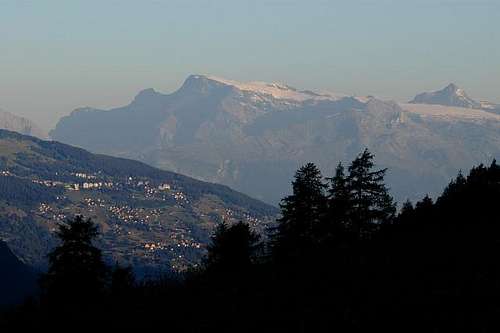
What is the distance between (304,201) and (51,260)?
51.6 ft

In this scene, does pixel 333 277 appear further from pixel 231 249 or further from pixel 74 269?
pixel 231 249

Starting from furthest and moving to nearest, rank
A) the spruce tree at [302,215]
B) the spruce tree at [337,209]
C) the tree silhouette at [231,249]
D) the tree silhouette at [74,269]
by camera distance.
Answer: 1. the spruce tree at [302,215]
2. the spruce tree at [337,209]
3. the tree silhouette at [231,249]
4. the tree silhouette at [74,269]

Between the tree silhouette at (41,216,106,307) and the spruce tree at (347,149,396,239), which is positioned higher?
the spruce tree at (347,149,396,239)

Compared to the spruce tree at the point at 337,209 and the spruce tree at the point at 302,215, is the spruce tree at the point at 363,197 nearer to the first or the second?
the spruce tree at the point at 337,209

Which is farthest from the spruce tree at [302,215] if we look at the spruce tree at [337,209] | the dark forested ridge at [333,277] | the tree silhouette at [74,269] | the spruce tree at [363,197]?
the tree silhouette at [74,269]

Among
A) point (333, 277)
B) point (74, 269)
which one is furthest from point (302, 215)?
point (333, 277)

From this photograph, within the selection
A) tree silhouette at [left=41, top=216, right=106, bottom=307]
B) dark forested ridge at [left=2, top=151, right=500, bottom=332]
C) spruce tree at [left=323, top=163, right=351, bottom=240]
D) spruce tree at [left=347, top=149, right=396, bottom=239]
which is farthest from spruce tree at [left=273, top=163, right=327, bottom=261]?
tree silhouette at [left=41, top=216, right=106, bottom=307]

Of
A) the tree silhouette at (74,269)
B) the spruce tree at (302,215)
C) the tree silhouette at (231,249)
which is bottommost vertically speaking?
the tree silhouette at (74,269)

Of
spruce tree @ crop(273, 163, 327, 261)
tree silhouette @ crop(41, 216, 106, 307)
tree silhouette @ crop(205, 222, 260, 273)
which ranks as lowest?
tree silhouette @ crop(41, 216, 106, 307)

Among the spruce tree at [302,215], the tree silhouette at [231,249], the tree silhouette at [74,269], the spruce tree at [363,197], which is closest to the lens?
the tree silhouette at [74,269]

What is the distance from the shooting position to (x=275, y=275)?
3384 centimetres

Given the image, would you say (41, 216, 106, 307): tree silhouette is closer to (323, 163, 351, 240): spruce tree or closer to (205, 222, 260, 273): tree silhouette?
(205, 222, 260, 273): tree silhouette

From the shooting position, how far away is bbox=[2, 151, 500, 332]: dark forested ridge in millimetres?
23984

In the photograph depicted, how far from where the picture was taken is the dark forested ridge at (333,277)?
2398cm
